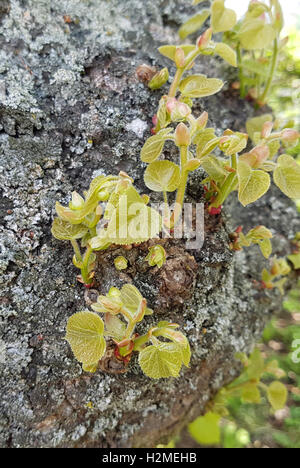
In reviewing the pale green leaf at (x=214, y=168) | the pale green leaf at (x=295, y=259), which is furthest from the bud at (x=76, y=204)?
the pale green leaf at (x=295, y=259)

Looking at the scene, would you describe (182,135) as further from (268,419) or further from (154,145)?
(268,419)

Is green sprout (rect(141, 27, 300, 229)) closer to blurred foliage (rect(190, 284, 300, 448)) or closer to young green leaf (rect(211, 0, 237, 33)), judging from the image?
young green leaf (rect(211, 0, 237, 33))

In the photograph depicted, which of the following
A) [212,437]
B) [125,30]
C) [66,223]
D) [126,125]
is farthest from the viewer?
[212,437]

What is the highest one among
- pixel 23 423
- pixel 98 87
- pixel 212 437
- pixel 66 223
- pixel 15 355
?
pixel 98 87

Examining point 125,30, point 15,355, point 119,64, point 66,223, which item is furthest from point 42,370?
point 125,30

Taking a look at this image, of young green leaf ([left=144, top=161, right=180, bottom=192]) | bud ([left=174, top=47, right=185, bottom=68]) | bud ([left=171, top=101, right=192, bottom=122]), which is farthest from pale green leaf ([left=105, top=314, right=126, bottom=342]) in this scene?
bud ([left=174, top=47, right=185, bottom=68])

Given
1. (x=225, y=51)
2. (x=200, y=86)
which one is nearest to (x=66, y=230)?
(x=200, y=86)

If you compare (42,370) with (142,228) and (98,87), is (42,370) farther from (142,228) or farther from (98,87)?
(98,87)
